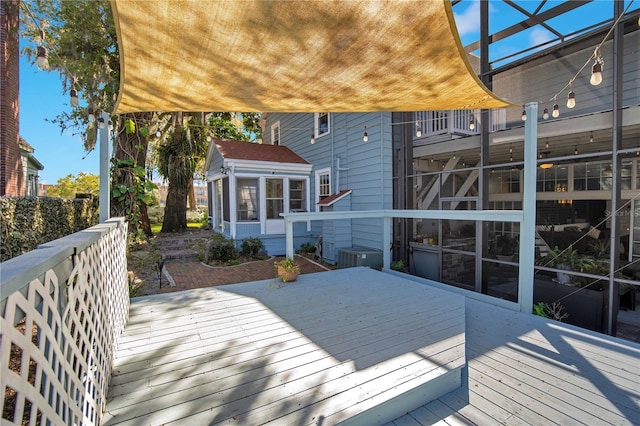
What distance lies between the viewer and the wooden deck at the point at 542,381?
2.18 m

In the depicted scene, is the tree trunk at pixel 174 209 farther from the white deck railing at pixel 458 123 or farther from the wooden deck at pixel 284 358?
the white deck railing at pixel 458 123

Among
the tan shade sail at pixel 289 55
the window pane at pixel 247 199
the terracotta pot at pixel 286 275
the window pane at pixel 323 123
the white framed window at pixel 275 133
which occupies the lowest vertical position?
the terracotta pot at pixel 286 275

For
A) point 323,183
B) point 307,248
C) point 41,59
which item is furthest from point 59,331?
point 323,183

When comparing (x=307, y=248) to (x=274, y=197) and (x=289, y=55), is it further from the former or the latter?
(x=289, y=55)

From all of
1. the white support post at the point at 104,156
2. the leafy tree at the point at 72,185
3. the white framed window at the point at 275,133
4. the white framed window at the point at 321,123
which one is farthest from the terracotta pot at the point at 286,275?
the leafy tree at the point at 72,185

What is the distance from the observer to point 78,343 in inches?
65.9

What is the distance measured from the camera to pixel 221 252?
8.77 metres

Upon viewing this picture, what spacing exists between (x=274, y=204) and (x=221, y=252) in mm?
2565

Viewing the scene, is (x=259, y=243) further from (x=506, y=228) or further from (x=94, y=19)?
(x=94, y=19)

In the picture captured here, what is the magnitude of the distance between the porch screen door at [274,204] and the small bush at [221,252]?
60.4 inches

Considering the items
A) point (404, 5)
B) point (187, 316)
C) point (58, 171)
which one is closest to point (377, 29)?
point (404, 5)

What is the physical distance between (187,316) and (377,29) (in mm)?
3606

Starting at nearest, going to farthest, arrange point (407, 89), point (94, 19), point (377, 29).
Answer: point (377, 29)
point (407, 89)
point (94, 19)

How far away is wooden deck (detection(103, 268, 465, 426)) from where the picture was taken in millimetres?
2051
